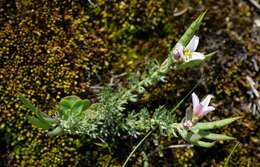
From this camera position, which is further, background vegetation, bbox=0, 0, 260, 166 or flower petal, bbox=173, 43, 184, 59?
background vegetation, bbox=0, 0, 260, 166

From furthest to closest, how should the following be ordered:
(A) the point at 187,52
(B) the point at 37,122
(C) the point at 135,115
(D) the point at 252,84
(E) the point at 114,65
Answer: (D) the point at 252,84 → (E) the point at 114,65 → (C) the point at 135,115 → (A) the point at 187,52 → (B) the point at 37,122

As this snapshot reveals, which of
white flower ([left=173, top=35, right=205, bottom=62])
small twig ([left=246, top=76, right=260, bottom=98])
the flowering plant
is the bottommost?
small twig ([left=246, top=76, right=260, bottom=98])

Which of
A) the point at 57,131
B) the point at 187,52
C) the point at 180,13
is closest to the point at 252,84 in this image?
the point at 180,13

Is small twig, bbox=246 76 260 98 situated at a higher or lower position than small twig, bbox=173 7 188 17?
lower

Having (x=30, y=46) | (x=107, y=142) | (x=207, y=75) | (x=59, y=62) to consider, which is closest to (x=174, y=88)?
(x=207, y=75)

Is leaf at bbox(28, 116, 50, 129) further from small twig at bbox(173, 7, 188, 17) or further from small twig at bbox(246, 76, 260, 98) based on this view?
small twig at bbox(246, 76, 260, 98)

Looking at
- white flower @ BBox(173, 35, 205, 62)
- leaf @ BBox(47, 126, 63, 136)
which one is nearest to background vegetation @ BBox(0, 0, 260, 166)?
leaf @ BBox(47, 126, 63, 136)

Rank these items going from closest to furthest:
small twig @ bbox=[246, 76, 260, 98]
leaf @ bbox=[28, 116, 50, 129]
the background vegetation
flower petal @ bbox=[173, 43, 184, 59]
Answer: leaf @ bbox=[28, 116, 50, 129] → flower petal @ bbox=[173, 43, 184, 59] → the background vegetation → small twig @ bbox=[246, 76, 260, 98]

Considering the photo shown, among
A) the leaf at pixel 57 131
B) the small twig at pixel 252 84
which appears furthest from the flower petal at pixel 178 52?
the small twig at pixel 252 84

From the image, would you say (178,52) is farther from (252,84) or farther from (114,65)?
(252,84)
